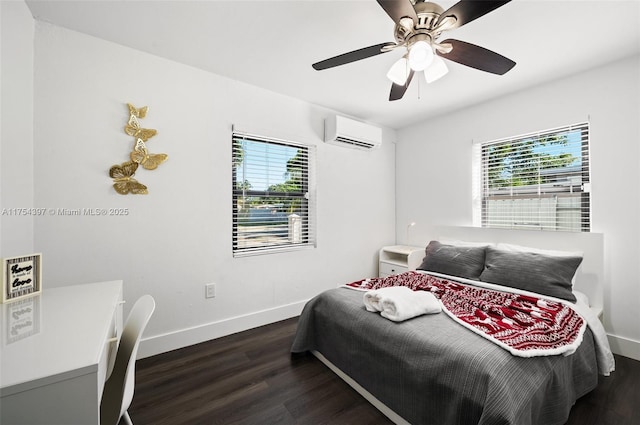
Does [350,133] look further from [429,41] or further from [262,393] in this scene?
[262,393]

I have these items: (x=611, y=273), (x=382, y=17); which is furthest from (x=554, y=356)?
(x=382, y=17)

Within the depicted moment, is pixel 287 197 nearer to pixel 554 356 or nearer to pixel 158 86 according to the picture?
pixel 158 86

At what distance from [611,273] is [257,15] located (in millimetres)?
3533

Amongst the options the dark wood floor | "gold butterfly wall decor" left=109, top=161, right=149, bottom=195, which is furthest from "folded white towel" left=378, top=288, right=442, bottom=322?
"gold butterfly wall decor" left=109, top=161, right=149, bottom=195

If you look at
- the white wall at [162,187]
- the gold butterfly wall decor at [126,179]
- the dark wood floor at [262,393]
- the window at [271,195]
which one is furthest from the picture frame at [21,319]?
the window at [271,195]

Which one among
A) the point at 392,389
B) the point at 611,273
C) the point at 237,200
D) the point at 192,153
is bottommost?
the point at 392,389

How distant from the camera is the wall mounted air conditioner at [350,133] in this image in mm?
3248

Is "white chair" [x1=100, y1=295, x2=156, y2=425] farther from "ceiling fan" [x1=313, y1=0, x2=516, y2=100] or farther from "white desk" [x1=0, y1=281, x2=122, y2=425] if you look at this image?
"ceiling fan" [x1=313, y1=0, x2=516, y2=100]

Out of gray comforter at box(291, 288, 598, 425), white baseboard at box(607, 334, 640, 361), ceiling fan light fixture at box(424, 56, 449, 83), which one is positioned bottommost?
white baseboard at box(607, 334, 640, 361)

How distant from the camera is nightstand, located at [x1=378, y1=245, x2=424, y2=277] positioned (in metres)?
3.43

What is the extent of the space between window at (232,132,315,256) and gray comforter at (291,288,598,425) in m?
1.35

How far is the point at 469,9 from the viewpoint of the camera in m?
1.27

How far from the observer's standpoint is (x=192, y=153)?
2.44 m

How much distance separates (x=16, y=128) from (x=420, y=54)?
2.37 m
